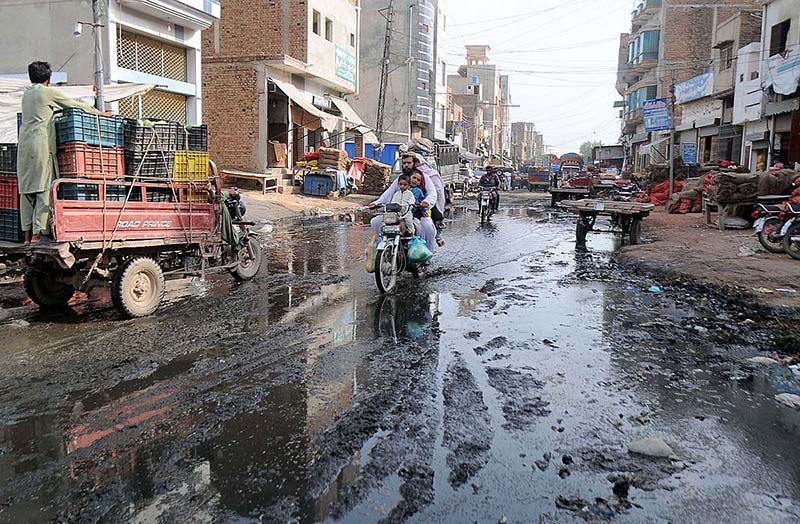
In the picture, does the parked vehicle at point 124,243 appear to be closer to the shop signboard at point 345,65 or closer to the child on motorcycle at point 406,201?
the child on motorcycle at point 406,201

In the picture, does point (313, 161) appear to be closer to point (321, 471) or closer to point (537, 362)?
point (537, 362)

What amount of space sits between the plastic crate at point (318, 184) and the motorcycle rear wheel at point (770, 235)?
1825 cm

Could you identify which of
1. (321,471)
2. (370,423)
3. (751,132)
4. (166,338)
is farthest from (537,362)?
(751,132)

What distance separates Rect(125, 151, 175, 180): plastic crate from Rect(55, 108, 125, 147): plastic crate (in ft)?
0.97

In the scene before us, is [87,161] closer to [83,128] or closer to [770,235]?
[83,128]

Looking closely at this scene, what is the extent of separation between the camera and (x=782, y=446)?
12.9ft

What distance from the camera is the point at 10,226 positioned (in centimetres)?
700

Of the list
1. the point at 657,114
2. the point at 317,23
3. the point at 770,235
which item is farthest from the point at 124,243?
the point at 657,114

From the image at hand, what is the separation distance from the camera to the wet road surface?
3242mm

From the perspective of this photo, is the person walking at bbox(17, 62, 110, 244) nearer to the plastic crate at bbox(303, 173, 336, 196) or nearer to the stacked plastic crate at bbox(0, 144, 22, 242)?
the stacked plastic crate at bbox(0, 144, 22, 242)

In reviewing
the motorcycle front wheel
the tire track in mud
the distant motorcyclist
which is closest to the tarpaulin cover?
the motorcycle front wheel

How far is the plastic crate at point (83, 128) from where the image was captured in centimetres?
661

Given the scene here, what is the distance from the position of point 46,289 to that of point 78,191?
1435 millimetres

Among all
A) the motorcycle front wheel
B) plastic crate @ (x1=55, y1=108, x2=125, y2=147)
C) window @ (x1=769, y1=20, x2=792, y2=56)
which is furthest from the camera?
window @ (x1=769, y1=20, x2=792, y2=56)
